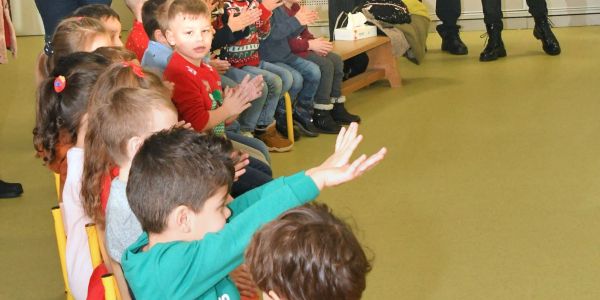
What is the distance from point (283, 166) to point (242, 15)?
791 mm

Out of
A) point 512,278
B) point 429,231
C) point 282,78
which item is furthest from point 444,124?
point 512,278

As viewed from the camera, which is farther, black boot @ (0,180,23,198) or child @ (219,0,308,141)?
child @ (219,0,308,141)

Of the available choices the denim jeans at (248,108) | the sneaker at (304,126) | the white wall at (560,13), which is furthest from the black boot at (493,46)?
the denim jeans at (248,108)

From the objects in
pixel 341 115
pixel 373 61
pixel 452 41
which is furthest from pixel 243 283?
pixel 452 41

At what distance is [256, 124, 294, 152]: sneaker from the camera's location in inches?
190

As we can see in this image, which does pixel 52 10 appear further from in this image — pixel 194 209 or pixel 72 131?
pixel 194 209

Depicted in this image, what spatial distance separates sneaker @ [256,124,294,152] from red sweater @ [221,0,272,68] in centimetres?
36

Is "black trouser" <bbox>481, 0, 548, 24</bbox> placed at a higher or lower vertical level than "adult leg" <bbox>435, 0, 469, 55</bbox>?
higher

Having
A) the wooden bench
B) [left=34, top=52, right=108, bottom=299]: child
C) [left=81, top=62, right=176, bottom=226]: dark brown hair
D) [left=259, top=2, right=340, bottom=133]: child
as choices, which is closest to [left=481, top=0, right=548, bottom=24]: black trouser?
the wooden bench

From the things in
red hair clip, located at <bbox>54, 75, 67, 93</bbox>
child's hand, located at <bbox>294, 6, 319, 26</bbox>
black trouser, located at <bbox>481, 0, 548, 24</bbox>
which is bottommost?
black trouser, located at <bbox>481, 0, 548, 24</bbox>

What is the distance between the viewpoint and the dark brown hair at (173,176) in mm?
1818

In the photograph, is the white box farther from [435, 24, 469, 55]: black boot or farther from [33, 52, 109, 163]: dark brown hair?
[33, 52, 109, 163]: dark brown hair

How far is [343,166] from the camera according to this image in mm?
1794

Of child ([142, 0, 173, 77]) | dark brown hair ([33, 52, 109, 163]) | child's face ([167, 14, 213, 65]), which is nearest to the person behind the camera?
dark brown hair ([33, 52, 109, 163])
